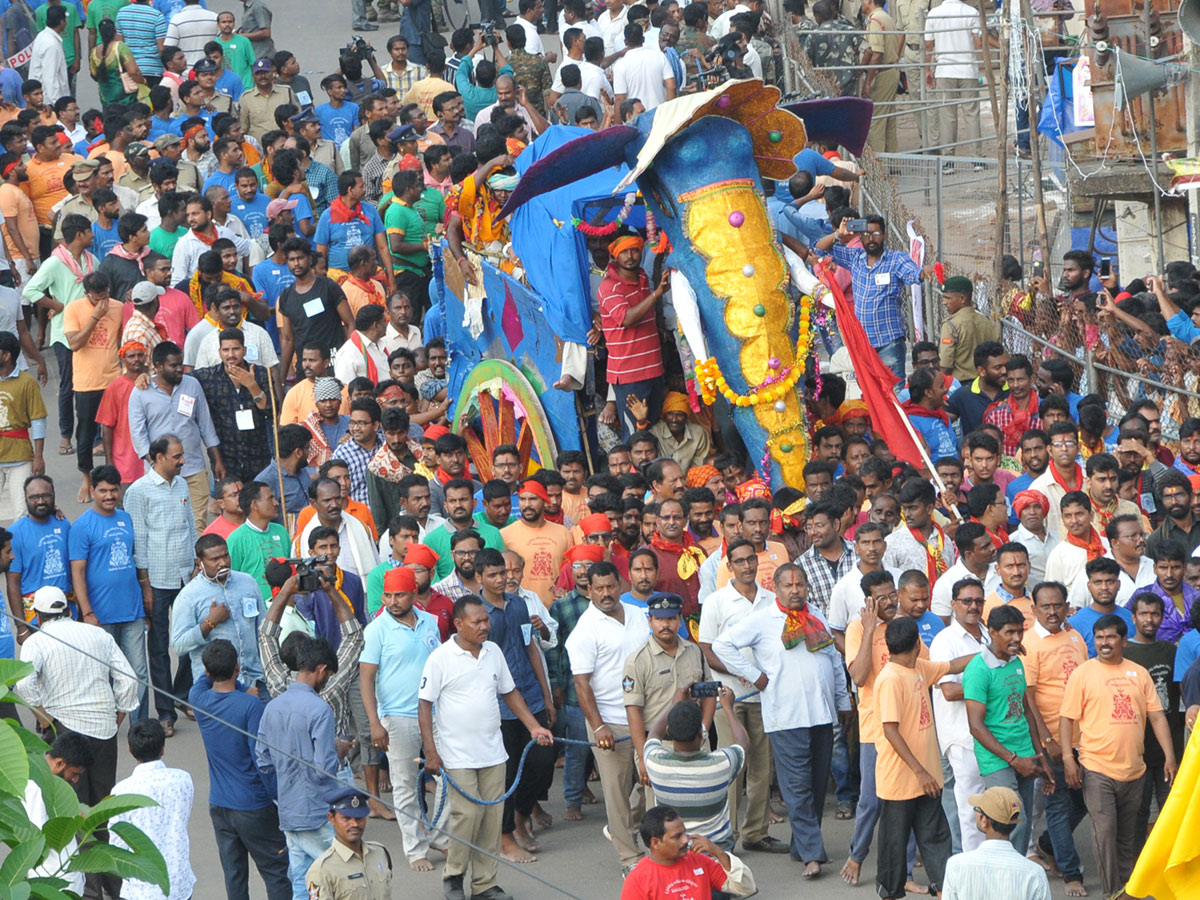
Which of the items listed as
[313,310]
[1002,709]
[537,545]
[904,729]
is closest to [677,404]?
[537,545]

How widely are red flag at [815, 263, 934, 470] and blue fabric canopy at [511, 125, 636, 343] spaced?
1.41 metres

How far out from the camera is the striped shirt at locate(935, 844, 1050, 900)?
8.56 metres

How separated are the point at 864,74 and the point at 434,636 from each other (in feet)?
41.5

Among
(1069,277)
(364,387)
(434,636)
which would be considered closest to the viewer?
(434,636)

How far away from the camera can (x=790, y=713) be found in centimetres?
1065

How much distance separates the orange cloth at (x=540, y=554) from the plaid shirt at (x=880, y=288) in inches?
134

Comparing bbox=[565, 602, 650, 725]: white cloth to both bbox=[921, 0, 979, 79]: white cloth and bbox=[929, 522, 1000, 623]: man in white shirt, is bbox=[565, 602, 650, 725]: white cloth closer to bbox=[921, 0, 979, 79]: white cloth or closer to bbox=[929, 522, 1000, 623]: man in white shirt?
bbox=[929, 522, 1000, 623]: man in white shirt

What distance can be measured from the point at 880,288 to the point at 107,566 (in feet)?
17.5

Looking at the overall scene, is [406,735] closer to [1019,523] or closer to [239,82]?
[1019,523]

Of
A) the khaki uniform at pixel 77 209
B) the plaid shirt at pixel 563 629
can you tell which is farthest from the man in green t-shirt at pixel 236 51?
the plaid shirt at pixel 563 629

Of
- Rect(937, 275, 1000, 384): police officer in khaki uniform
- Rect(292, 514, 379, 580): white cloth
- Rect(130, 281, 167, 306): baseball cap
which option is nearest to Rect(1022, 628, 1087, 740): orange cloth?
Rect(292, 514, 379, 580): white cloth

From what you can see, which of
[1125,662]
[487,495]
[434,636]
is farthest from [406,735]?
[1125,662]

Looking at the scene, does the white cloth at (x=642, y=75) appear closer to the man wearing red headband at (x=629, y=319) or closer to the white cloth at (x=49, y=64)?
the white cloth at (x=49, y=64)

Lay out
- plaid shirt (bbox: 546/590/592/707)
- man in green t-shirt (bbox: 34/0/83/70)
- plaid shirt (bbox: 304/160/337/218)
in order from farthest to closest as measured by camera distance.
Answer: man in green t-shirt (bbox: 34/0/83/70) < plaid shirt (bbox: 304/160/337/218) < plaid shirt (bbox: 546/590/592/707)
